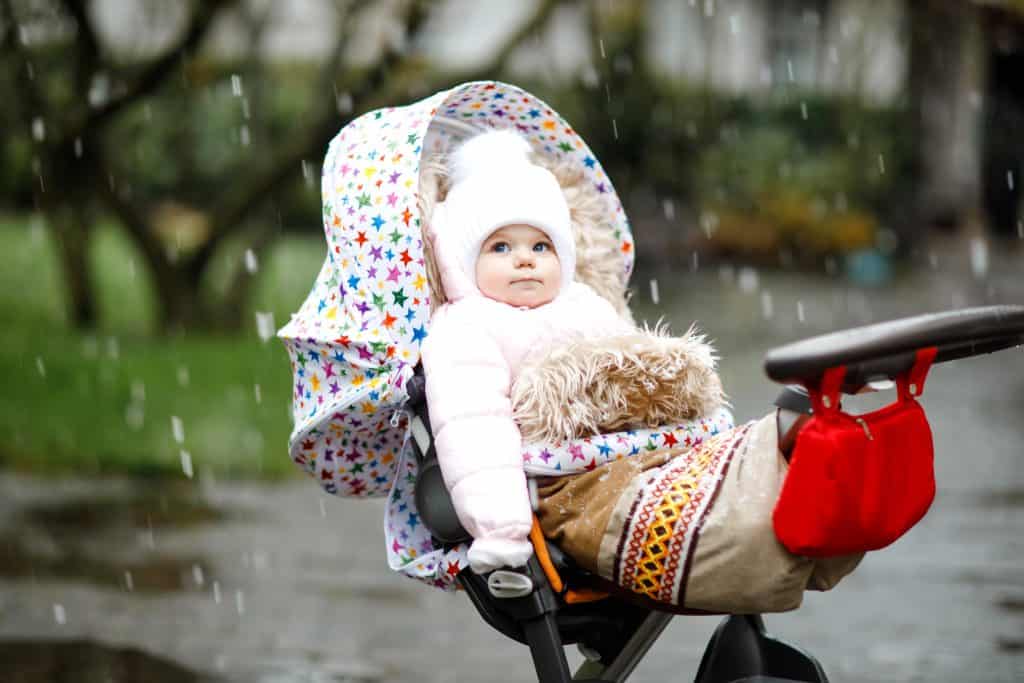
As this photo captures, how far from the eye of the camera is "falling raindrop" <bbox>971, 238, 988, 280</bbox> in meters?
15.3

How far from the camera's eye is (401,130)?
3354 millimetres

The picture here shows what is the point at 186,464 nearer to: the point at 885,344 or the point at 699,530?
the point at 699,530

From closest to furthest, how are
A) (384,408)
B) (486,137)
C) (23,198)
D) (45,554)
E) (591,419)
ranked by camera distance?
(591,419) < (384,408) < (486,137) < (45,554) < (23,198)

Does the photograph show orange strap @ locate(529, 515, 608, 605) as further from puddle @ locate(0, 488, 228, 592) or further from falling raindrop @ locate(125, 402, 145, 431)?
falling raindrop @ locate(125, 402, 145, 431)

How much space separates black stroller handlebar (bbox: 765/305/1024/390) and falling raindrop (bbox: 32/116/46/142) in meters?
9.52

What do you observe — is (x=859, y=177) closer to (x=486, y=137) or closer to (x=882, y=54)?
(x=882, y=54)

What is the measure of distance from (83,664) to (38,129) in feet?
23.1

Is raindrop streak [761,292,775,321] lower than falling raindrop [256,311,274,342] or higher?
lower

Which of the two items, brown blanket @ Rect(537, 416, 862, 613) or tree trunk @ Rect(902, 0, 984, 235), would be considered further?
tree trunk @ Rect(902, 0, 984, 235)

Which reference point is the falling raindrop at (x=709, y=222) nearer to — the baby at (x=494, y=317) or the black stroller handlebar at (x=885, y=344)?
the baby at (x=494, y=317)

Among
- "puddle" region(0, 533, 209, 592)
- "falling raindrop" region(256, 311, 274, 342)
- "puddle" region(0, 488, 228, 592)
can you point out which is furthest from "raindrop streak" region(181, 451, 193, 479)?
"falling raindrop" region(256, 311, 274, 342)

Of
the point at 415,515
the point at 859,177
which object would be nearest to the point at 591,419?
the point at 415,515

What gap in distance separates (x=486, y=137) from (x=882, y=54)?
657 inches

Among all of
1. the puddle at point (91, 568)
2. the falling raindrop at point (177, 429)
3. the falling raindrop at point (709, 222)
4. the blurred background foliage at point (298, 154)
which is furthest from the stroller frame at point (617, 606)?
the falling raindrop at point (709, 222)
